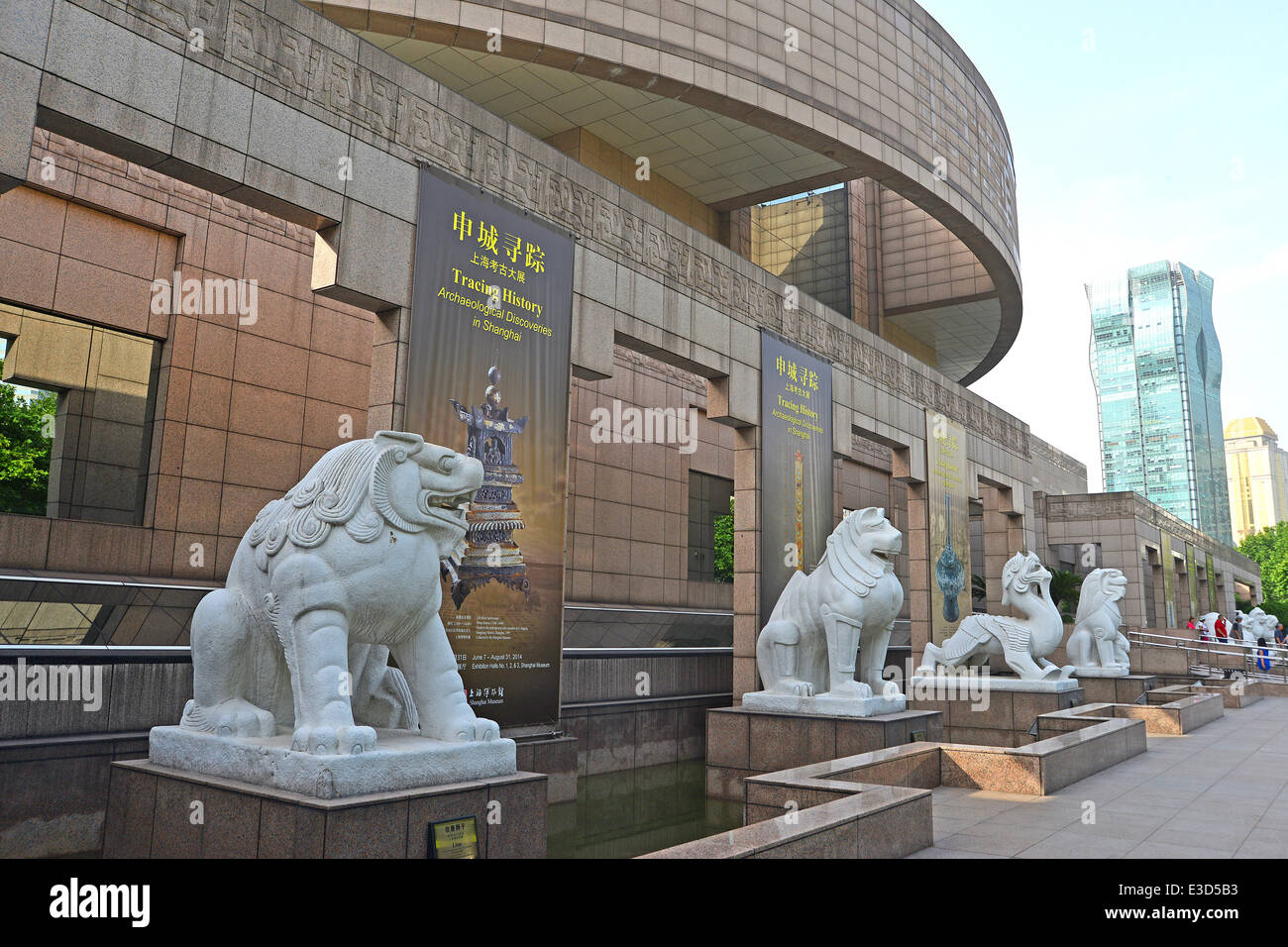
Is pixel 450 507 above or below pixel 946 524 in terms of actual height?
below

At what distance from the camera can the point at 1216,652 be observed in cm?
2036

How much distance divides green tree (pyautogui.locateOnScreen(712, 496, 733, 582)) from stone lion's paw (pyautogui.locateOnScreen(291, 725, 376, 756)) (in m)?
14.9

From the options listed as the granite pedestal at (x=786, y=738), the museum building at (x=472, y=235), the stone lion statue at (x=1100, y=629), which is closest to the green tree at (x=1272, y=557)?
the museum building at (x=472, y=235)

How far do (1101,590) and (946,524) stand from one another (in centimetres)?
308

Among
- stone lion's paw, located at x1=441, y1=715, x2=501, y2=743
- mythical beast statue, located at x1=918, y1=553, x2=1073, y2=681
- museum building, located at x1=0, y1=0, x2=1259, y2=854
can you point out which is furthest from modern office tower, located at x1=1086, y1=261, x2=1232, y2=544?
stone lion's paw, located at x1=441, y1=715, x2=501, y2=743

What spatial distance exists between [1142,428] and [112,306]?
301ft

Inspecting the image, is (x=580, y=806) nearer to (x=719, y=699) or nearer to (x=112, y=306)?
(x=719, y=699)

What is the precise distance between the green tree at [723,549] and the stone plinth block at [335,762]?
14.3m

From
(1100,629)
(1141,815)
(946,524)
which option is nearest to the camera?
(1141,815)

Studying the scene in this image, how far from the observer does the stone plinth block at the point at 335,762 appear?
3869 mm

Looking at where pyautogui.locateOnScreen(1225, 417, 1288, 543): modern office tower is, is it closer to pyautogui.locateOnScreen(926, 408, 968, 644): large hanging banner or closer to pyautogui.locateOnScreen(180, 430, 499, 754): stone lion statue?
pyautogui.locateOnScreen(926, 408, 968, 644): large hanging banner

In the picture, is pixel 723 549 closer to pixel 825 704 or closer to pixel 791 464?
pixel 791 464

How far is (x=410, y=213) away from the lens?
7.73 m

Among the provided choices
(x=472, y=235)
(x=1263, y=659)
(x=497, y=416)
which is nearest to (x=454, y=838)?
(x=497, y=416)
